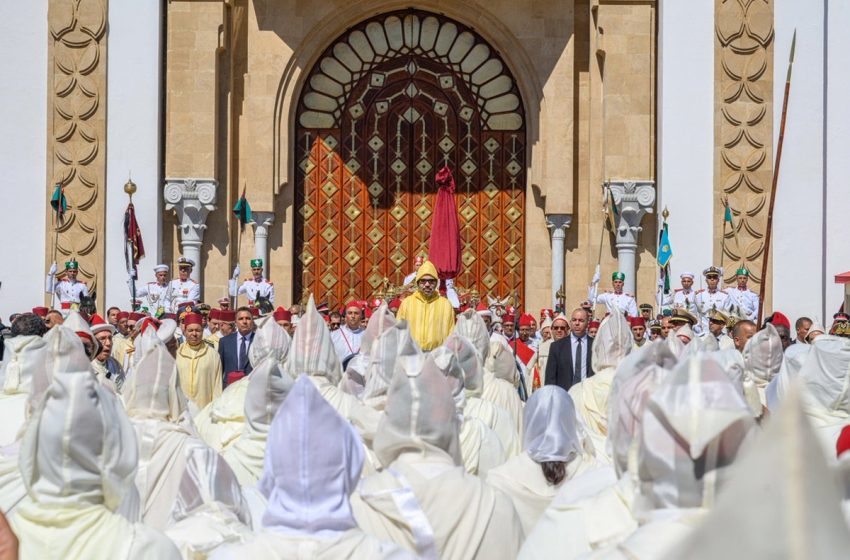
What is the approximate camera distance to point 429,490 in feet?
14.3

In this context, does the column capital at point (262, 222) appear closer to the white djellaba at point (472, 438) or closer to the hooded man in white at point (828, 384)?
the white djellaba at point (472, 438)

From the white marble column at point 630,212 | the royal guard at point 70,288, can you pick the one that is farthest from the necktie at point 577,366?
the royal guard at point 70,288

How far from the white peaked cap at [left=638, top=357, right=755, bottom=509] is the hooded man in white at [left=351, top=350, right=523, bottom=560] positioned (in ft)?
5.27

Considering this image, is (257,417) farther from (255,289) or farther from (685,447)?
(255,289)

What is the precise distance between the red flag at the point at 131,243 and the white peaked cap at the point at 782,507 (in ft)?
52.9

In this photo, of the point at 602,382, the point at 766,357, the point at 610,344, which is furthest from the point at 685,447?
the point at 766,357

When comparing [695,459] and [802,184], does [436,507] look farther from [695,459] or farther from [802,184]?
[802,184]

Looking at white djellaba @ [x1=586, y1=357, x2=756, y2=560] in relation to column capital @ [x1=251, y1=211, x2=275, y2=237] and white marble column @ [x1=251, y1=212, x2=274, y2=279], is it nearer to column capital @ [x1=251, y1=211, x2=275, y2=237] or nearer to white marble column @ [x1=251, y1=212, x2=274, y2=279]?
white marble column @ [x1=251, y1=212, x2=274, y2=279]

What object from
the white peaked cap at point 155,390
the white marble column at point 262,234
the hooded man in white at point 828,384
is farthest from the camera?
the white marble column at point 262,234

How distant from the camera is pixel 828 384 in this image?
7090 mm

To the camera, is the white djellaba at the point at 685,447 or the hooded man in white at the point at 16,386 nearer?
the white djellaba at the point at 685,447

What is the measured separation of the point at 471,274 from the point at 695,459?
663 inches

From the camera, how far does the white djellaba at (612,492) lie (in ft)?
11.3

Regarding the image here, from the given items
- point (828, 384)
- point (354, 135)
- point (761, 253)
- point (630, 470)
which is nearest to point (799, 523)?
point (630, 470)
